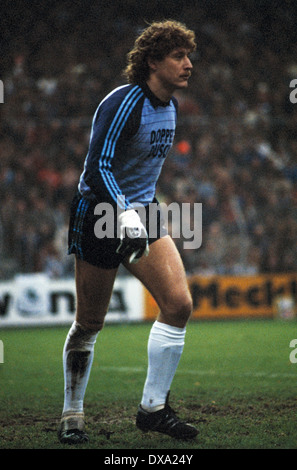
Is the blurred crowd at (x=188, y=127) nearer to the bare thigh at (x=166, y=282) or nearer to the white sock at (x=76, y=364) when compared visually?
the white sock at (x=76, y=364)

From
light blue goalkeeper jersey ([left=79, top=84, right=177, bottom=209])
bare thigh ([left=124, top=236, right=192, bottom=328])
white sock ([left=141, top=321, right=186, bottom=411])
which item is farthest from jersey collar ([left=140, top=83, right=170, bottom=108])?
white sock ([left=141, top=321, right=186, bottom=411])

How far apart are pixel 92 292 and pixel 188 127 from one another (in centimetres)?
1147

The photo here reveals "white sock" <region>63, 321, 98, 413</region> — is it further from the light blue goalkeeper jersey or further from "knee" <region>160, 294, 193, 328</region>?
the light blue goalkeeper jersey

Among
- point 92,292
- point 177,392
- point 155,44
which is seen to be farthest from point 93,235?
point 177,392

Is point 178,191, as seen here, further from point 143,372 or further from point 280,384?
point 280,384

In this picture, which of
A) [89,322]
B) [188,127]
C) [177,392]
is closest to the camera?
[89,322]

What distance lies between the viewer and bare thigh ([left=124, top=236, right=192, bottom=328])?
396 centimetres

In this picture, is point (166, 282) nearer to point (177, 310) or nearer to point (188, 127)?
point (177, 310)

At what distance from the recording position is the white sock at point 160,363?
399 cm

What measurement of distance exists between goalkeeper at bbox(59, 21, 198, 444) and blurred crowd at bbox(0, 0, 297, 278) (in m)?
8.69

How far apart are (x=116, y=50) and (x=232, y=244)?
22.4ft

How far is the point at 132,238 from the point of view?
3.67m

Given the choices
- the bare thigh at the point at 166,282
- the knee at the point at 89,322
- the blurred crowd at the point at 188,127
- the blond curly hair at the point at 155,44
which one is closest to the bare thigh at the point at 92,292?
the knee at the point at 89,322

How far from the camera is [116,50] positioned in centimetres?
1766
